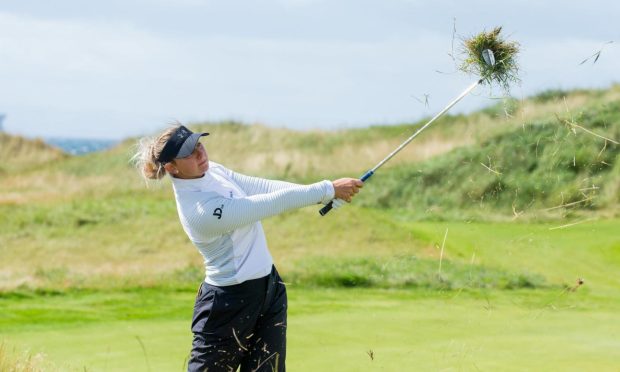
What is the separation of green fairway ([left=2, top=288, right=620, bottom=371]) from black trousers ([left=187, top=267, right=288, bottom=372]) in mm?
731

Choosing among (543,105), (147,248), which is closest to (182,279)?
(147,248)

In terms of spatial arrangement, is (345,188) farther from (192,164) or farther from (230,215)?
(192,164)

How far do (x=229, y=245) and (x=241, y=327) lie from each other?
39 centimetres

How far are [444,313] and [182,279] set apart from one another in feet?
15.7

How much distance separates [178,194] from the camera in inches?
165

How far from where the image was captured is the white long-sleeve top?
13.3 feet

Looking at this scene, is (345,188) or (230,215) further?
(345,188)

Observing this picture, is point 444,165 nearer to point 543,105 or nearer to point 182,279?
point 543,105

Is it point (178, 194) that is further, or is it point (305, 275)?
point (305, 275)

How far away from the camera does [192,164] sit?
409 centimetres

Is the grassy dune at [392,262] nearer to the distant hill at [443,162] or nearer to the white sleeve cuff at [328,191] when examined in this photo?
the distant hill at [443,162]

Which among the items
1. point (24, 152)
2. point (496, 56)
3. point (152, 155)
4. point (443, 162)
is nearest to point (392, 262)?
point (496, 56)

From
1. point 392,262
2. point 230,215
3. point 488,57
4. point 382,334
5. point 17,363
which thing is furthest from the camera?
point 392,262

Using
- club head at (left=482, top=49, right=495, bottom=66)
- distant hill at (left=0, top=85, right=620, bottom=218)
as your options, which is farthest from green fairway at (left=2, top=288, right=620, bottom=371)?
distant hill at (left=0, top=85, right=620, bottom=218)
